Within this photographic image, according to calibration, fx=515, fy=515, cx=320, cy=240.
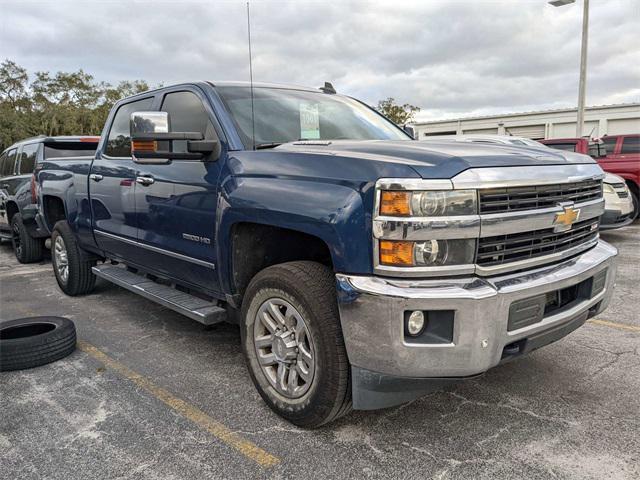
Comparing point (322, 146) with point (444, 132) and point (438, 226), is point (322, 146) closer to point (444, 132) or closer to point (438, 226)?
point (438, 226)

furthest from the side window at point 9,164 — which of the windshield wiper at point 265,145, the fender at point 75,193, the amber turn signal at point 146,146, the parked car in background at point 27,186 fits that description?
the windshield wiper at point 265,145

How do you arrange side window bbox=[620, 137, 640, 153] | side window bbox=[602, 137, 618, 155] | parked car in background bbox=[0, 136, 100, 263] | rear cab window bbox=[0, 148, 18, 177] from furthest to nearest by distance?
side window bbox=[602, 137, 618, 155] → side window bbox=[620, 137, 640, 153] → rear cab window bbox=[0, 148, 18, 177] → parked car in background bbox=[0, 136, 100, 263]

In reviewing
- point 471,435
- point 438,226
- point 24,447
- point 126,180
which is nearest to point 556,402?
point 471,435

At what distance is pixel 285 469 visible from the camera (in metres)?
2.41

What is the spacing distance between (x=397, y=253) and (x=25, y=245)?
726 cm

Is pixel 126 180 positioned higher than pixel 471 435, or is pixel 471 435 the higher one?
pixel 126 180

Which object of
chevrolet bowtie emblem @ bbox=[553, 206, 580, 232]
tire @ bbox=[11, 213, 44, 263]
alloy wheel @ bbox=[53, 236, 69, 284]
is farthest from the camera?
tire @ bbox=[11, 213, 44, 263]

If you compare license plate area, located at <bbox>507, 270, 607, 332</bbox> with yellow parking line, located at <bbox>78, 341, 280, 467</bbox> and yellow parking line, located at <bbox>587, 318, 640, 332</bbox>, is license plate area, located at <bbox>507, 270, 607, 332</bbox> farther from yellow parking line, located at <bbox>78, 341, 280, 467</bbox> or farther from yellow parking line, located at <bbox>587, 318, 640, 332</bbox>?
yellow parking line, located at <bbox>587, 318, 640, 332</bbox>

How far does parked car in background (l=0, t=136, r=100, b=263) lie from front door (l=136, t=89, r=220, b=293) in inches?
160

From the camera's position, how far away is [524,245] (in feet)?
8.18

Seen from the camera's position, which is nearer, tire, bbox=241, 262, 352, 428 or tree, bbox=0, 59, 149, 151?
tire, bbox=241, 262, 352, 428

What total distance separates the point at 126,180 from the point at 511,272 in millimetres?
3121

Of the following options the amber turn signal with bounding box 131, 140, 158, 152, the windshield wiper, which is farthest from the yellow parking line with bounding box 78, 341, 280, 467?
the windshield wiper

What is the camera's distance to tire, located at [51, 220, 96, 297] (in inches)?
214
